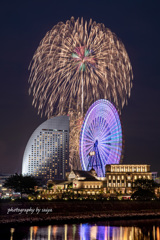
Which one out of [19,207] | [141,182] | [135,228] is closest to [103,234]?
[135,228]

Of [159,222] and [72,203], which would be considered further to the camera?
[72,203]

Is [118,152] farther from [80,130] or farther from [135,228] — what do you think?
[135,228]

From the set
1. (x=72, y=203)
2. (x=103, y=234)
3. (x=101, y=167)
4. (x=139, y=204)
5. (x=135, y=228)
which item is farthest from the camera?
(x=101, y=167)

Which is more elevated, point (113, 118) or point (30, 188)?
point (113, 118)

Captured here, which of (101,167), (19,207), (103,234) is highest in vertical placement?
(101,167)

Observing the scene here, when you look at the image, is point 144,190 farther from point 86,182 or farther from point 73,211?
point 73,211
